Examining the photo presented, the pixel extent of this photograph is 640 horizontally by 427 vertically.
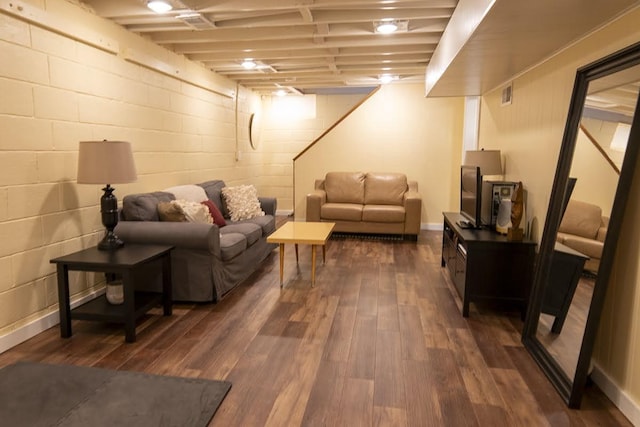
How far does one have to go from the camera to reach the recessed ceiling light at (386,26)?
3.39 meters

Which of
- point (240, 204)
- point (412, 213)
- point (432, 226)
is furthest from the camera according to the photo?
point (432, 226)

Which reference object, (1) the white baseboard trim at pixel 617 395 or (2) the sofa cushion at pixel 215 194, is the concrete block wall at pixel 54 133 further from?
(1) the white baseboard trim at pixel 617 395

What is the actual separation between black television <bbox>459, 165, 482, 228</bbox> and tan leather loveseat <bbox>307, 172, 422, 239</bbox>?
1430 mm

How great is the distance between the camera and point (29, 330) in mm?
2639

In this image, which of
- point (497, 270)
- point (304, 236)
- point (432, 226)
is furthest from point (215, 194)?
point (432, 226)

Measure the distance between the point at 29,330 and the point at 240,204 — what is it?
2.45m

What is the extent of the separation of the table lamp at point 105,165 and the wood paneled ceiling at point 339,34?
1148mm

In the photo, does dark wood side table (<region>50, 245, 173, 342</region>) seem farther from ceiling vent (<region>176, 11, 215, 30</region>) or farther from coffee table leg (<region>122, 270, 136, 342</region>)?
ceiling vent (<region>176, 11, 215, 30</region>)

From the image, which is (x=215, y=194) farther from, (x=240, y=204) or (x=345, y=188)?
(x=345, y=188)

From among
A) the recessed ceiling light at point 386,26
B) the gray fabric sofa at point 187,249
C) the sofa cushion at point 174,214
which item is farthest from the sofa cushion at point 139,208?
the recessed ceiling light at point 386,26

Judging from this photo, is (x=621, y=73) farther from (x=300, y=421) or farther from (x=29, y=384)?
(x=29, y=384)

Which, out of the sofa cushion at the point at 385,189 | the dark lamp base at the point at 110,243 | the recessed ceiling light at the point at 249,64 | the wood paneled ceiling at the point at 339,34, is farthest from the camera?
the sofa cushion at the point at 385,189

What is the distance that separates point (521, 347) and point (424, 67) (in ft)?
12.4

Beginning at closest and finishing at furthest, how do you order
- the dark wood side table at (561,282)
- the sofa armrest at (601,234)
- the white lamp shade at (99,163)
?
the sofa armrest at (601,234) → the dark wood side table at (561,282) → the white lamp shade at (99,163)
